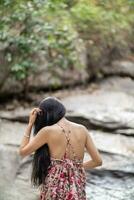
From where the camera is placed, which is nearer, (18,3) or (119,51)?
(18,3)

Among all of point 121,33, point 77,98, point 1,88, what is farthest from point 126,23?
point 1,88

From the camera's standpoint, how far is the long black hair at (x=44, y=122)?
4711mm

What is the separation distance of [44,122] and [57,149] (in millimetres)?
247

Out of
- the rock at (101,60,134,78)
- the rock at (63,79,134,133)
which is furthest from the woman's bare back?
the rock at (101,60,134,78)

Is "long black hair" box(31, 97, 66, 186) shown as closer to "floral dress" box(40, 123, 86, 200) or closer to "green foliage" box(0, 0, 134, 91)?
"floral dress" box(40, 123, 86, 200)

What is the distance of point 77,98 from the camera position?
37.4 ft

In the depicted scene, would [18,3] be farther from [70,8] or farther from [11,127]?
[70,8]

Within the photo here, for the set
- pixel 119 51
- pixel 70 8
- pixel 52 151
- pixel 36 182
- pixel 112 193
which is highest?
pixel 52 151

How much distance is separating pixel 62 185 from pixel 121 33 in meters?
9.07

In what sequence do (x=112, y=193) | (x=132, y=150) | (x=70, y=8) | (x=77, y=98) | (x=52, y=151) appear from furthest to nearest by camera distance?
1. (x=70, y=8)
2. (x=77, y=98)
3. (x=132, y=150)
4. (x=112, y=193)
5. (x=52, y=151)

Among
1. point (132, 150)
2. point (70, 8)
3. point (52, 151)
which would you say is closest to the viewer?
point (52, 151)

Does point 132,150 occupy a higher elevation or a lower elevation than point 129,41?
higher

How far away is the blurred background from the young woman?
5.71 feet

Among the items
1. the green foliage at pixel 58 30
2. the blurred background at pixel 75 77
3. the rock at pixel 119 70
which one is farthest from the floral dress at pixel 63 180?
the rock at pixel 119 70
